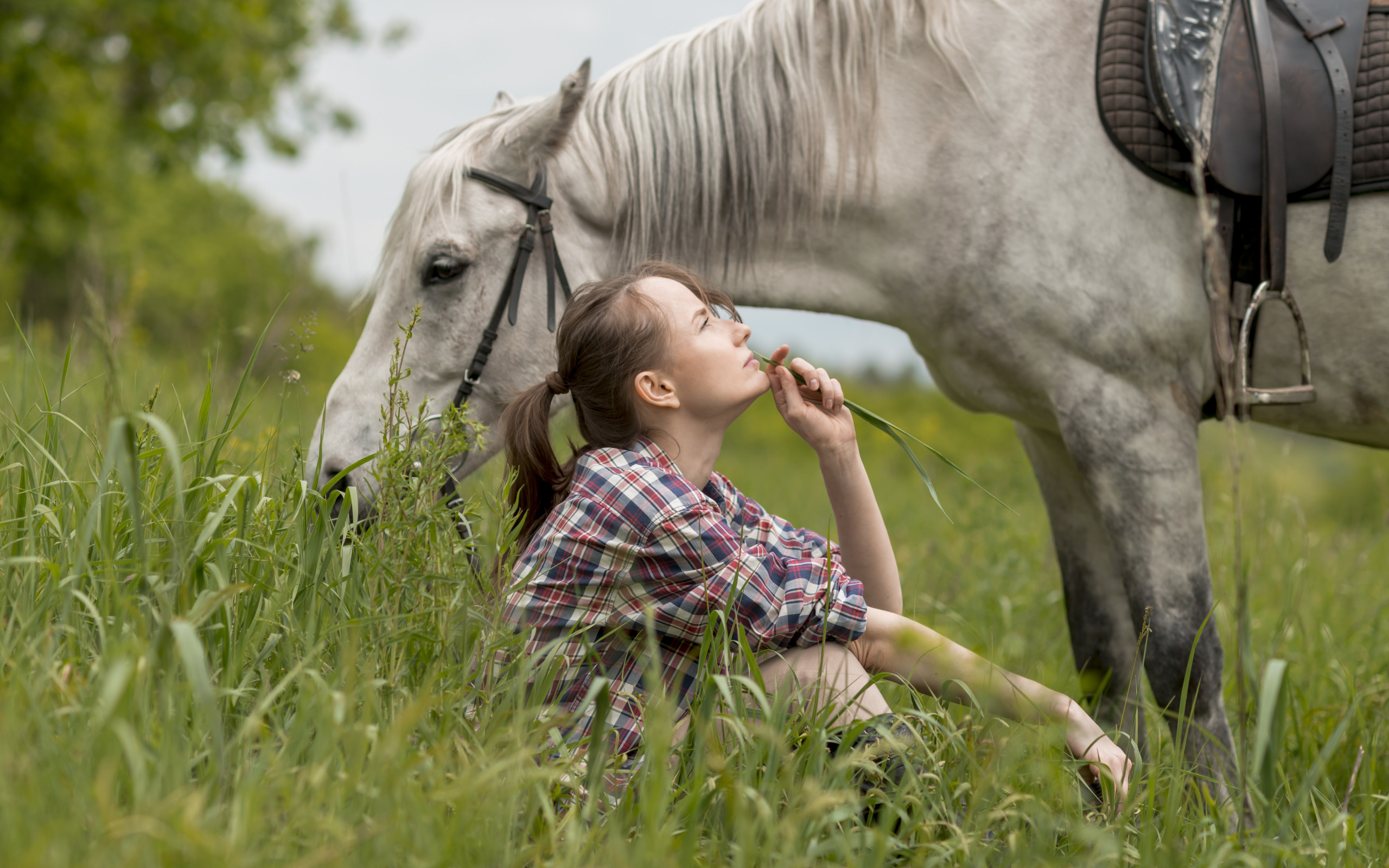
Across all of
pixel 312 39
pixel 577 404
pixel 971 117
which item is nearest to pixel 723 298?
pixel 577 404

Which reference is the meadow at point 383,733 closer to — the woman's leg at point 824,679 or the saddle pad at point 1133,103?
the woman's leg at point 824,679

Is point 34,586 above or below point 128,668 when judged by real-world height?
below

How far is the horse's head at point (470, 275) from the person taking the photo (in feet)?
8.21

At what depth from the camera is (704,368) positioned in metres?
1.88

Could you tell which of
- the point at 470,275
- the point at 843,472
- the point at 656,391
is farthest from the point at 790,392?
the point at 470,275

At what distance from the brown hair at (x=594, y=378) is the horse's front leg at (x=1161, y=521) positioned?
93 centimetres

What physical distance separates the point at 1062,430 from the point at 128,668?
79.7 inches

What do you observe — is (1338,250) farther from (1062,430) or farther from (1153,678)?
(1153,678)

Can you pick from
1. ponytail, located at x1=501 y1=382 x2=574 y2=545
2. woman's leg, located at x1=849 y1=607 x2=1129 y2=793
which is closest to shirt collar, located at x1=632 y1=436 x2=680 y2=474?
ponytail, located at x1=501 y1=382 x2=574 y2=545

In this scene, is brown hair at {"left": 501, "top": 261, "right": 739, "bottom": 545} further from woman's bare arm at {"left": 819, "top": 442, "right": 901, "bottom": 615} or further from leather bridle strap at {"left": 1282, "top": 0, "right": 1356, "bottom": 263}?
leather bridle strap at {"left": 1282, "top": 0, "right": 1356, "bottom": 263}

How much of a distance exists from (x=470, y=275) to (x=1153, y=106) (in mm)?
1726

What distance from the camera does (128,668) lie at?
1.13 m

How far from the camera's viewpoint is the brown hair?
188 centimetres

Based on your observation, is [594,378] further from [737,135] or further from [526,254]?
[737,135]
